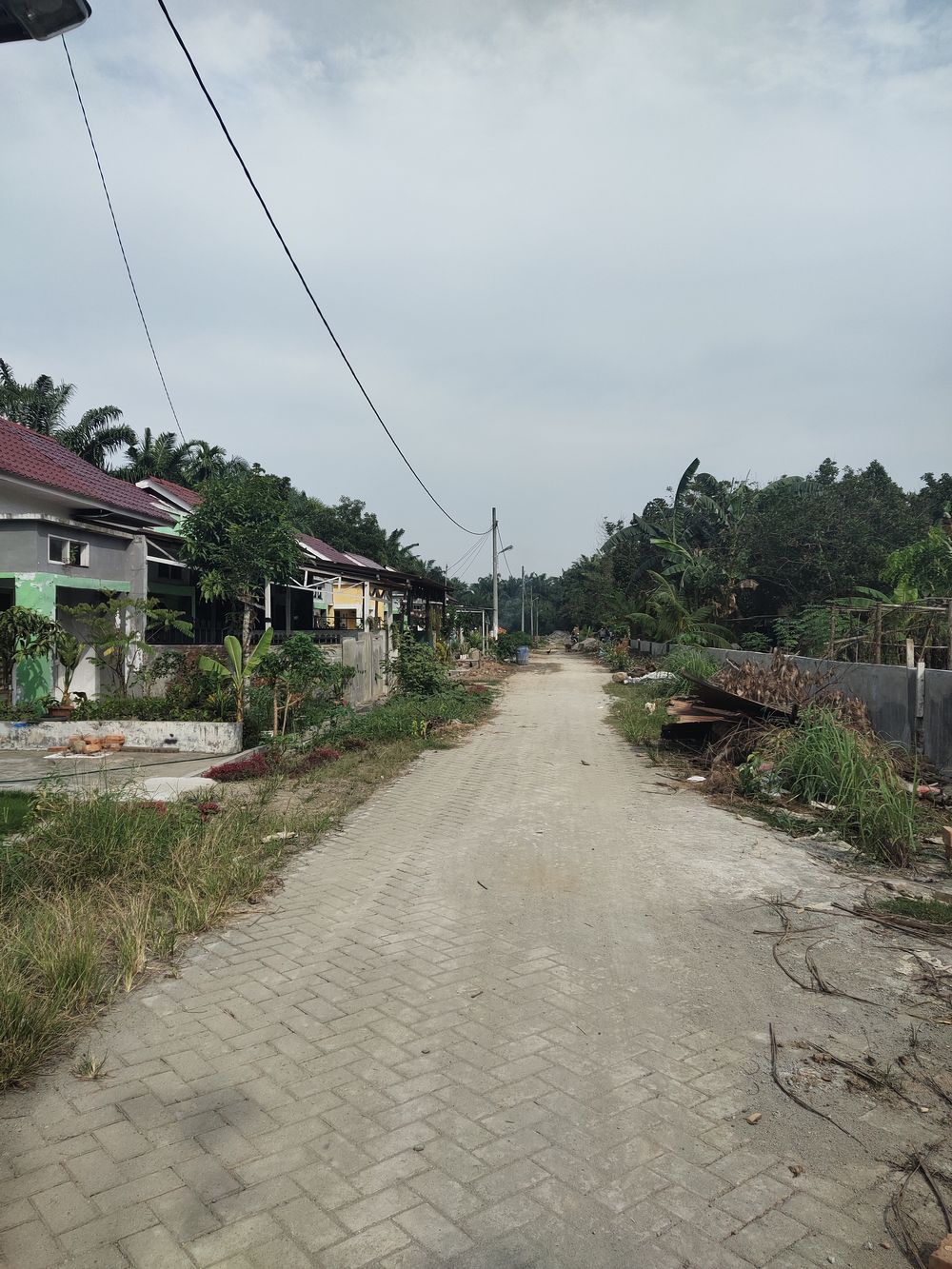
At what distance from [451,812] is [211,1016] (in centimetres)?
437

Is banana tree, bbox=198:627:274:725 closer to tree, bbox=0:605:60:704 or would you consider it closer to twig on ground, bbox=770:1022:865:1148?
tree, bbox=0:605:60:704

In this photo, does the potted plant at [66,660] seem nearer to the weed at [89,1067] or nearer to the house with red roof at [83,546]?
the house with red roof at [83,546]

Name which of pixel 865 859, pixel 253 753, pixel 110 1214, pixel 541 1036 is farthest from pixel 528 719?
pixel 110 1214

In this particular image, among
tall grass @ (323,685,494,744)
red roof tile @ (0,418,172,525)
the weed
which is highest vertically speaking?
red roof tile @ (0,418,172,525)

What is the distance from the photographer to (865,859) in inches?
254

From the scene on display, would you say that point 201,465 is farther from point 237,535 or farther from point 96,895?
point 96,895

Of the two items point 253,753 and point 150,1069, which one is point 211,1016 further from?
point 253,753

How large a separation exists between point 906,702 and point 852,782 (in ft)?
8.13

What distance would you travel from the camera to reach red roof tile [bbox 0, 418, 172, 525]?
14258mm

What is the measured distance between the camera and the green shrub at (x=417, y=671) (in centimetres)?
1741

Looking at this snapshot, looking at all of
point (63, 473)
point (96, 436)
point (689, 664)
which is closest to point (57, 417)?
point (96, 436)

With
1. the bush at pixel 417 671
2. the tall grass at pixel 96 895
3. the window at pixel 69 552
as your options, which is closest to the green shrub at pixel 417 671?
the bush at pixel 417 671

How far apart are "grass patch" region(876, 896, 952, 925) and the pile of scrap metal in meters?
4.45

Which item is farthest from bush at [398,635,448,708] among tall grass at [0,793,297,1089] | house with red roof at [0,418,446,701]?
tall grass at [0,793,297,1089]
